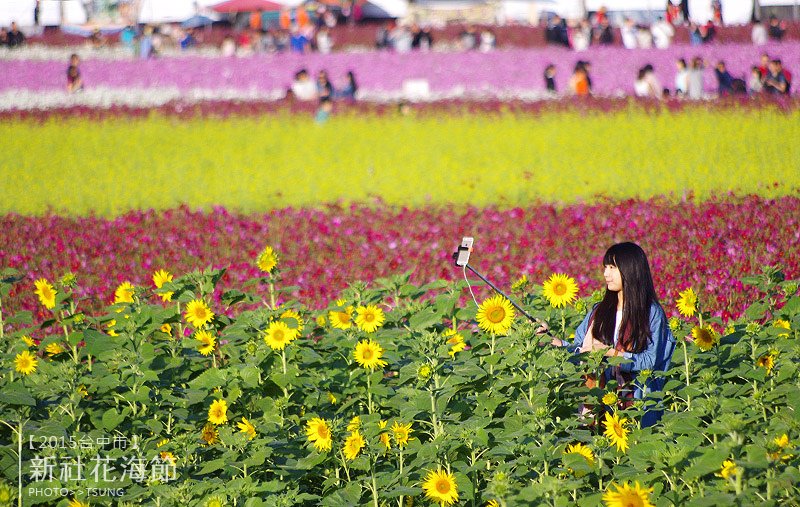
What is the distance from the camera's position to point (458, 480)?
10.3 ft

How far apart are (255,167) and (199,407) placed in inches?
270

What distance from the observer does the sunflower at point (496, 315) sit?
3.58 meters

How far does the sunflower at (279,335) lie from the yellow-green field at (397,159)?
4.90 m

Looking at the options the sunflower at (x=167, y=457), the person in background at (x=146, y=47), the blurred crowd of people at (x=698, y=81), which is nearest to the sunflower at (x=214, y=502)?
the sunflower at (x=167, y=457)

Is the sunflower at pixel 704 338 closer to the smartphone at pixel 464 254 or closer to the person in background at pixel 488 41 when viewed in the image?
the smartphone at pixel 464 254

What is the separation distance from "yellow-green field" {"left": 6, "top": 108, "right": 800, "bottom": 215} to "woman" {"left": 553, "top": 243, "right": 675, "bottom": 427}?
14.3 feet

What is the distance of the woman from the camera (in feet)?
12.2

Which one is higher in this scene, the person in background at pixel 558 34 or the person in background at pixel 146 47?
the person in background at pixel 558 34

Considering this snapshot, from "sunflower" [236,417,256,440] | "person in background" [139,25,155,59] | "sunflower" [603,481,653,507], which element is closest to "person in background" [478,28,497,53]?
"person in background" [139,25,155,59]

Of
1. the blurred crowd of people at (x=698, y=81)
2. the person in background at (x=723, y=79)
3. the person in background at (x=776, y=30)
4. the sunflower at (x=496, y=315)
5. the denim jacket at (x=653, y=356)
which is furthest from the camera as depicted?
the person in background at (x=776, y=30)

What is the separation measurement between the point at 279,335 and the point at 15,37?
16817mm

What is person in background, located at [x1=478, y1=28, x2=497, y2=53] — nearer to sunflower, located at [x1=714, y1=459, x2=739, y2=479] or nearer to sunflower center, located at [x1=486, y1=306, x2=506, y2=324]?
sunflower center, located at [x1=486, y1=306, x2=506, y2=324]

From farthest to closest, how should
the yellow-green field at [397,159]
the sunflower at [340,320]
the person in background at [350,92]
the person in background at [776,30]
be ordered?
1. the person in background at [776,30]
2. the person in background at [350,92]
3. the yellow-green field at [397,159]
4. the sunflower at [340,320]

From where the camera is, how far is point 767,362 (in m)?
3.70
